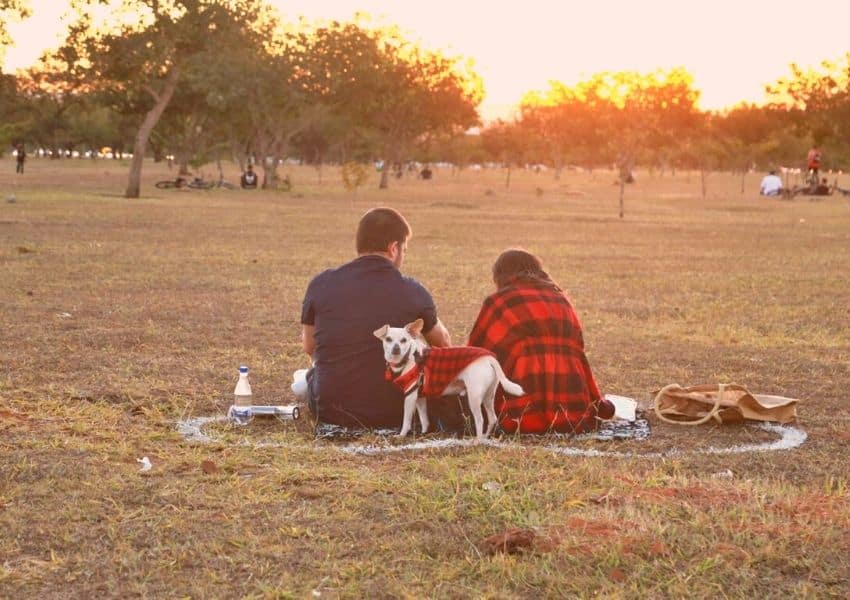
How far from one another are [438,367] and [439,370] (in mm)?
19

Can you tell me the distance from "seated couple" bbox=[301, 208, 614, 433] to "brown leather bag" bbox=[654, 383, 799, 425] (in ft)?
2.24

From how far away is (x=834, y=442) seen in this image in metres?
7.11

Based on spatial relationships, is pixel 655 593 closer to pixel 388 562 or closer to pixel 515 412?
pixel 388 562

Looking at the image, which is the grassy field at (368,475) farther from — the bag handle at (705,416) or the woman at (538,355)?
the woman at (538,355)

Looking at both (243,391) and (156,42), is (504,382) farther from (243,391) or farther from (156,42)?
(156,42)

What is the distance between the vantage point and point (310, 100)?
6272cm

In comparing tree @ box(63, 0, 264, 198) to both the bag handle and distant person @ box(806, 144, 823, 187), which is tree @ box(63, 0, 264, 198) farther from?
the bag handle

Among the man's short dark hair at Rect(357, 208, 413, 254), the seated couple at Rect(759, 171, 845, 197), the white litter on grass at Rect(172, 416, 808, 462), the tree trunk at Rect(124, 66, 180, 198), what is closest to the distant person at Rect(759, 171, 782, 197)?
the seated couple at Rect(759, 171, 845, 197)

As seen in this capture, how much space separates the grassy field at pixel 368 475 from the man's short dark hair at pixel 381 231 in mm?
1255

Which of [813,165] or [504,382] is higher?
[813,165]

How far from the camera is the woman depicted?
7039mm

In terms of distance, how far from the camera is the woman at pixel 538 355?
23.1ft

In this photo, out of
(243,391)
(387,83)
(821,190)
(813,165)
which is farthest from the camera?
(387,83)

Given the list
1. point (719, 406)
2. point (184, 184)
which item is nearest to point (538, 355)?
point (719, 406)
